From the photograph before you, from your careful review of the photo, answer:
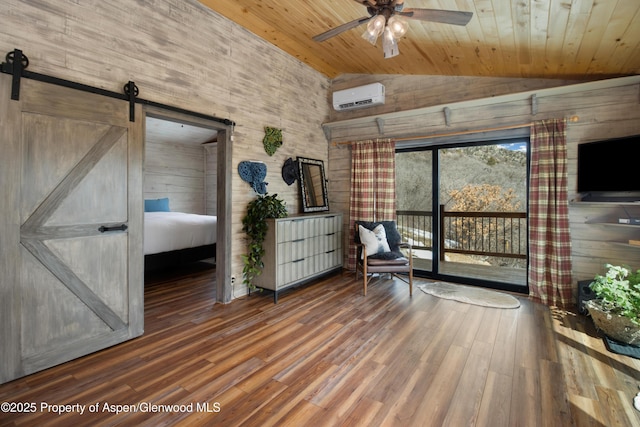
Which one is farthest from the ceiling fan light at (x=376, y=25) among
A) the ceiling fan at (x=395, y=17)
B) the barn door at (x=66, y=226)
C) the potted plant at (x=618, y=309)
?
the potted plant at (x=618, y=309)

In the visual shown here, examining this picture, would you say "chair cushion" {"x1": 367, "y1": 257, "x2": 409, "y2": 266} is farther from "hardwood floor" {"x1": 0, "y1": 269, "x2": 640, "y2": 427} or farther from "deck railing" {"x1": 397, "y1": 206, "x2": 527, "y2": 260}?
"deck railing" {"x1": 397, "y1": 206, "x2": 527, "y2": 260}

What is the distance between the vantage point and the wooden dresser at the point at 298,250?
357 centimetres

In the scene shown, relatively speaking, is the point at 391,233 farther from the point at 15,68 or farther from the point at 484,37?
the point at 15,68

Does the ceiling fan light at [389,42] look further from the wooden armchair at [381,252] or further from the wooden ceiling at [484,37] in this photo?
the wooden armchair at [381,252]

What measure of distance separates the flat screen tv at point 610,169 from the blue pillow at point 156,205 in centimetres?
698

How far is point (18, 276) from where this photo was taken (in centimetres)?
203

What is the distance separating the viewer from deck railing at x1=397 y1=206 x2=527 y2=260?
431 cm

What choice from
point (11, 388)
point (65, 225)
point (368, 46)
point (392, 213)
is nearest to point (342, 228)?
point (392, 213)

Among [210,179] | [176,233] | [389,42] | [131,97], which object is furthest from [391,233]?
→ [210,179]

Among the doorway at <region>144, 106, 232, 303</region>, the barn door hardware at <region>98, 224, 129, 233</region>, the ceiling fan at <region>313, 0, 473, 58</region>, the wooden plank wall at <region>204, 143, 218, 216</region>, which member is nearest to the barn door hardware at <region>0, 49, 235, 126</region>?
the barn door hardware at <region>98, 224, 129, 233</region>

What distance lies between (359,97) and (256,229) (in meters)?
2.62

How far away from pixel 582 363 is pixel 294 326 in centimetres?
230

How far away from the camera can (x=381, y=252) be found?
401 centimetres

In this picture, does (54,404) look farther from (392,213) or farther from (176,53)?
(392,213)
